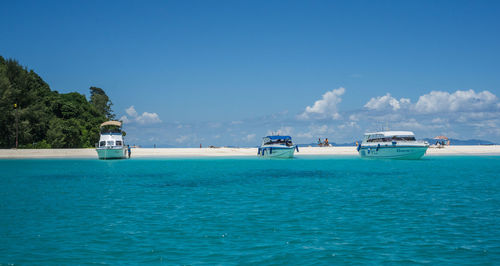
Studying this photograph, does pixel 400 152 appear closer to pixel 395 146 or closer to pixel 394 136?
pixel 395 146

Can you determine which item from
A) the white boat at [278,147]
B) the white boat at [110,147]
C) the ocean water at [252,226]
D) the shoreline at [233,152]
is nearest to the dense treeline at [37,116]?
the shoreline at [233,152]

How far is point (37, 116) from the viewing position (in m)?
73.2

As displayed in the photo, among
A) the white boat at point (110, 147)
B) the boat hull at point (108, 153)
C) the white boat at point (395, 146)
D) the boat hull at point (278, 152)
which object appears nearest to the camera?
the white boat at point (395, 146)

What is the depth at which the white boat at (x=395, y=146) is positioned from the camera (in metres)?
61.6

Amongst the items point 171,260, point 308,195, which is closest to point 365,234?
point 171,260

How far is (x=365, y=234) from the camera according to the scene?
12922mm

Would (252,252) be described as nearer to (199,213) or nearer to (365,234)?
(365,234)

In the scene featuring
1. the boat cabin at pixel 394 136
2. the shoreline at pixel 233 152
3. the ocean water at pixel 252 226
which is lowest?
the ocean water at pixel 252 226

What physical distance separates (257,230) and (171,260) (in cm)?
404

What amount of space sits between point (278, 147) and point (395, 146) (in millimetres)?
19379

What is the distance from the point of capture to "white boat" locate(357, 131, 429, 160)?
61594mm

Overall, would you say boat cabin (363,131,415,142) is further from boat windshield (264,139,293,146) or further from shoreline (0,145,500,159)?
shoreline (0,145,500,159)

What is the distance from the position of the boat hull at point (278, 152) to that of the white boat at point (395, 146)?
13420 millimetres

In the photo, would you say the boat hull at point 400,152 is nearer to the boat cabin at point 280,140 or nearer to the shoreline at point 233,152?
the boat cabin at point 280,140
